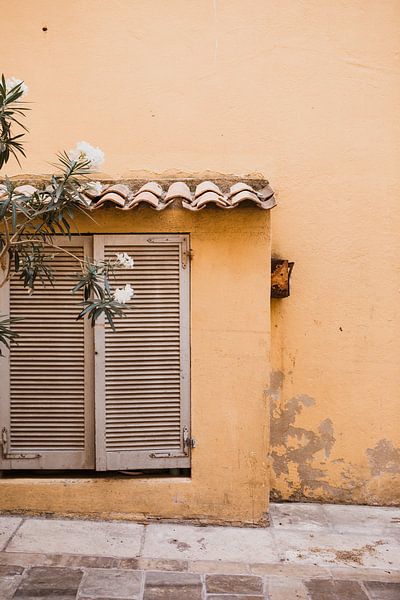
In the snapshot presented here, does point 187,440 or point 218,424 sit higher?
point 218,424

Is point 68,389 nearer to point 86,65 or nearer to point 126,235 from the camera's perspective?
point 126,235

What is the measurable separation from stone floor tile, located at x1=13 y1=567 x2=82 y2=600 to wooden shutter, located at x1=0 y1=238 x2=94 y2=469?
1063mm

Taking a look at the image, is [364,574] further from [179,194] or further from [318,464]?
[179,194]

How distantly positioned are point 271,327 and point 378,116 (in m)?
2.29

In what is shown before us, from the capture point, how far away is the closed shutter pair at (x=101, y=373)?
5.42 meters

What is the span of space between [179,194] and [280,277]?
1363 millimetres

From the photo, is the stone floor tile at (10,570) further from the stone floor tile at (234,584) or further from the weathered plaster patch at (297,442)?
the weathered plaster patch at (297,442)

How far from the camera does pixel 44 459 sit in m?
5.44

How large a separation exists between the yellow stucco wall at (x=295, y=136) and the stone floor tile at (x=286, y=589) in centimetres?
159

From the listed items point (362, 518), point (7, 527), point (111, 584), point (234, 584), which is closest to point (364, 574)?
point (234, 584)

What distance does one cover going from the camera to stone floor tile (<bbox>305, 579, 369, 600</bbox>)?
170 inches

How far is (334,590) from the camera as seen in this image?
4402 mm

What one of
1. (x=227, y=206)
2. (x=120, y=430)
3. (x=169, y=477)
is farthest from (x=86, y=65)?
(x=169, y=477)

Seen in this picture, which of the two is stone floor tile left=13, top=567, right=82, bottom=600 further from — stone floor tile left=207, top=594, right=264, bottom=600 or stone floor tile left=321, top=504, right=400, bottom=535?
stone floor tile left=321, top=504, right=400, bottom=535
